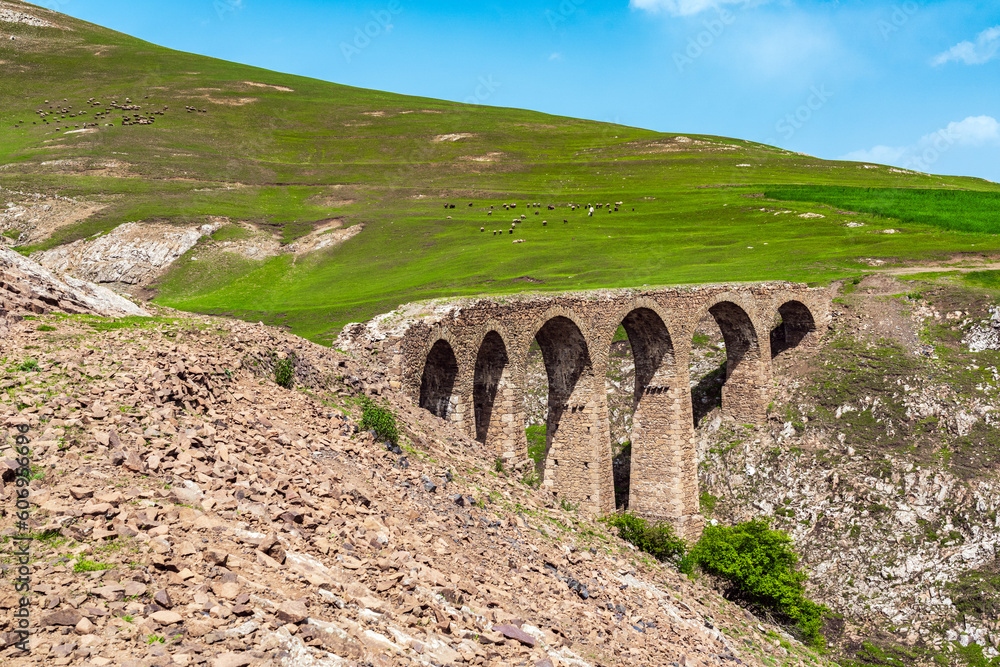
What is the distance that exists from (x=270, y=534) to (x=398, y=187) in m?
74.1

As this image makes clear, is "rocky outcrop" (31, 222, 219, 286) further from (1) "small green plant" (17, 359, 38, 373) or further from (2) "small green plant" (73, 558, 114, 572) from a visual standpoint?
(2) "small green plant" (73, 558, 114, 572)

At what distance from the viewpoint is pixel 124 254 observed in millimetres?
49625

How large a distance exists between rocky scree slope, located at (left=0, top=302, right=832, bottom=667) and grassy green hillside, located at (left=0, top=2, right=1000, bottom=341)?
1892cm

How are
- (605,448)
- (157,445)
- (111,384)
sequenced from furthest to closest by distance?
(605,448)
(111,384)
(157,445)

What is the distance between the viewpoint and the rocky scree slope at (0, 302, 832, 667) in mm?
6871

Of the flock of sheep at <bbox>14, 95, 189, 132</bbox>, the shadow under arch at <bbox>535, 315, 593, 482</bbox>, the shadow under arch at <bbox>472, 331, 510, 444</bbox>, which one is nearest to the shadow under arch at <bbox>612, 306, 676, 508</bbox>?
the shadow under arch at <bbox>535, 315, 593, 482</bbox>

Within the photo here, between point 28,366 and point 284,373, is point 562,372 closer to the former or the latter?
point 284,373

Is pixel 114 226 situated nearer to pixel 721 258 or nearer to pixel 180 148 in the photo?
pixel 180 148

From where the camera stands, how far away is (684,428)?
110ft

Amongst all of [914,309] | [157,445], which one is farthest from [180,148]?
[157,445]

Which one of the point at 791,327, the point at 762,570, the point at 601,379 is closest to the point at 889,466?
the point at 762,570

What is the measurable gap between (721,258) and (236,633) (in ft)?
156

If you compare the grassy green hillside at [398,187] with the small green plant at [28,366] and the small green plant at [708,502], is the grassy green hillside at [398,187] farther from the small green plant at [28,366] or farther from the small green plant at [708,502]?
the small green plant at [28,366]

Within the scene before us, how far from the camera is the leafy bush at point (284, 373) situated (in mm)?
14430
